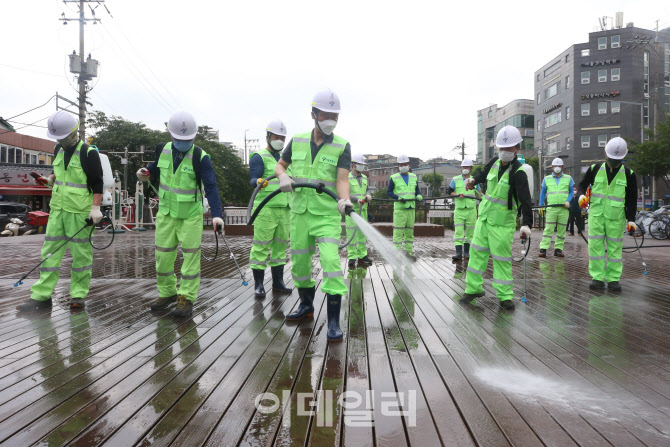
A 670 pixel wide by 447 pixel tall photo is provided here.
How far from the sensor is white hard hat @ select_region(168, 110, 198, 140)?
175 inches

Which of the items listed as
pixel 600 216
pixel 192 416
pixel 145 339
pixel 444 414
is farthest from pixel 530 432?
pixel 600 216

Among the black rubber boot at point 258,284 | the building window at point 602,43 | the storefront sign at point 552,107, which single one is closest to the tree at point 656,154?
the black rubber boot at point 258,284

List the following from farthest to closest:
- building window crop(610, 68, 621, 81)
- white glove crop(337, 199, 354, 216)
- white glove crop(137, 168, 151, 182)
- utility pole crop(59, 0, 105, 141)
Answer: building window crop(610, 68, 621, 81)
utility pole crop(59, 0, 105, 141)
white glove crop(137, 168, 151, 182)
white glove crop(337, 199, 354, 216)

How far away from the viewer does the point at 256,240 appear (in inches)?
217

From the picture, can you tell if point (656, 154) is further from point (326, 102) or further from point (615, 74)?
point (615, 74)

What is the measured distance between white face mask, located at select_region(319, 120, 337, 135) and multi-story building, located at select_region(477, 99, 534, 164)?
66.7m

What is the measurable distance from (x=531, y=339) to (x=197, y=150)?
141 inches

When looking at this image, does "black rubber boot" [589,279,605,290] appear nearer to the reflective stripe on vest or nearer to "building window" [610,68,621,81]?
the reflective stripe on vest

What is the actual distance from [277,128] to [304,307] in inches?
91.4

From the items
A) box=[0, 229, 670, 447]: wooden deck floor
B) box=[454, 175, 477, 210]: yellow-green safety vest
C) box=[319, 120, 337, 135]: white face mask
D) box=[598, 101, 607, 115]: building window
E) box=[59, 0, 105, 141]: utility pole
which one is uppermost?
box=[598, 101, 607, 115]: building window

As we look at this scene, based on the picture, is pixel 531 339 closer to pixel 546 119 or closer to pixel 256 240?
pixel 256 240

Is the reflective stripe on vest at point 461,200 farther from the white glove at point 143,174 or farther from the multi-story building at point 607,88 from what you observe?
the multi-story building at point 607,88

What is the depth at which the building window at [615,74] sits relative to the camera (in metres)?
50.9

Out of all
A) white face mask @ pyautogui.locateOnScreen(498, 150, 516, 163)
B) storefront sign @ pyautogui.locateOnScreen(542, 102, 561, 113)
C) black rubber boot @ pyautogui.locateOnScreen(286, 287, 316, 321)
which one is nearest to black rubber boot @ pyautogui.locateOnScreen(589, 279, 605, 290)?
white face mask @ pyautogui.locateOnScreen(498, 150, 516, 163)
